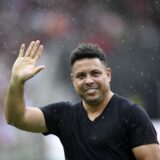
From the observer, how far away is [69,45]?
11031 millimetres

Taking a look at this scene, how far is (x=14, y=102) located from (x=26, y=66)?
0.26m

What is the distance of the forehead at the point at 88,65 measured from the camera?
517 centimetres

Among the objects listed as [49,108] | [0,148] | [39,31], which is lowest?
[0,148]

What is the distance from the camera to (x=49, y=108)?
539 cm

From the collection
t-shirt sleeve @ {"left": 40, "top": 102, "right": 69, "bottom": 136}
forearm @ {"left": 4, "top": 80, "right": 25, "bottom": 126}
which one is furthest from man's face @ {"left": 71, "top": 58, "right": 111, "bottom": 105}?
forearm @ {"left": 4, "top": 80, "right": 25, "bottom": 126}

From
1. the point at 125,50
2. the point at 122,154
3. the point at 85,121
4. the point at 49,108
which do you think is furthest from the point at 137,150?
the point at 125,50

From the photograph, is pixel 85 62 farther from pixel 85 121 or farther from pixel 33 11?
pixel 33 11

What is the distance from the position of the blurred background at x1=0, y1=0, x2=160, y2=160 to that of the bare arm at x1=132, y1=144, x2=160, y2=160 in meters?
4.37

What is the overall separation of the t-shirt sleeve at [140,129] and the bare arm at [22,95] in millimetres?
709

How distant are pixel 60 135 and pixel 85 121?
9.9 inches

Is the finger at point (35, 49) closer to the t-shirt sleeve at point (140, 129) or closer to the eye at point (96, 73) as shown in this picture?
the eye at point (96, 73)

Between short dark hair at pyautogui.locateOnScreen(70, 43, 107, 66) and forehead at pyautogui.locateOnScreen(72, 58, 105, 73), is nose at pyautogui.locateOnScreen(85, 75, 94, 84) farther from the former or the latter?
short dark hair at pyautogui.locateOnScreen(70, 43, 107, 66)

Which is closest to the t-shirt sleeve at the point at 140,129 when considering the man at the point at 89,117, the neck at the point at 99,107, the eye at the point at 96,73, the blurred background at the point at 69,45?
the man at the point at 89,117

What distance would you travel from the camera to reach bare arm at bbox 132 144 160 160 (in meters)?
4.94
